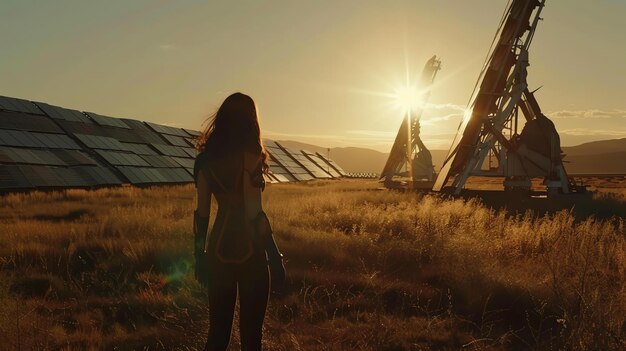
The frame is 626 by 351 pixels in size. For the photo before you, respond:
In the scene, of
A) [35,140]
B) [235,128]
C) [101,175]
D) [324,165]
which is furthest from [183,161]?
[235,128]

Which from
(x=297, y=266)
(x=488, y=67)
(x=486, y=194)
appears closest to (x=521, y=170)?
(x=486, y=194)

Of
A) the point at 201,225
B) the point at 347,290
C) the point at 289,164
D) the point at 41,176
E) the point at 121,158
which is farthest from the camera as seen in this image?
the point at 289,164

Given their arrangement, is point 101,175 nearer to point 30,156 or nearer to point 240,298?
point 30,156

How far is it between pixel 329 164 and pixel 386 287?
57617 mm

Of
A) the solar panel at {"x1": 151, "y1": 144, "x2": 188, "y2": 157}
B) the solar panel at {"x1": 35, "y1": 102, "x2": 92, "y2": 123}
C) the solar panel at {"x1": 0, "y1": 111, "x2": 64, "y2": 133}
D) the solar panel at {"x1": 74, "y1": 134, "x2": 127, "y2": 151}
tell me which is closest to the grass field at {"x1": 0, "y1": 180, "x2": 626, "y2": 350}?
the solar panel at {"x1": 0, "y1": 111, "x2": 64, "y2": 133}

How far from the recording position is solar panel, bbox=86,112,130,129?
1224 inches

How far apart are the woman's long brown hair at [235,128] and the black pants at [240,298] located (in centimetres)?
75

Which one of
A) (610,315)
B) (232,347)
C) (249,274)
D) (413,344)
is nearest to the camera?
(249,274)

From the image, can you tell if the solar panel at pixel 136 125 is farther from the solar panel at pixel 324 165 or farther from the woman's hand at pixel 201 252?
the woman's hand at pixel 201 252

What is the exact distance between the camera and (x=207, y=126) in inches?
131

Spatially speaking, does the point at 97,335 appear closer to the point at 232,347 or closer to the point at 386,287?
the point at 232,347

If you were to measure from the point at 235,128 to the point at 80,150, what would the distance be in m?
24.5

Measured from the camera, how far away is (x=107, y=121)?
1259 inches

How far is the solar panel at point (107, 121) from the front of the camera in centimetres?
3108
